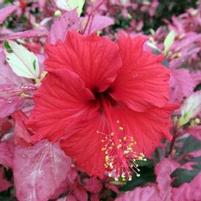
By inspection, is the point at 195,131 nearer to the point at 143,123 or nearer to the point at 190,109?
the point at 190,109

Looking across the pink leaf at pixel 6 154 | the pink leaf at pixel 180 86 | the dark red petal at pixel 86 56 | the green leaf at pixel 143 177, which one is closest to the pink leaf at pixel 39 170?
the pink leaf at pixel 6 154

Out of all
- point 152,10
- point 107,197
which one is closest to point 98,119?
point 107,197

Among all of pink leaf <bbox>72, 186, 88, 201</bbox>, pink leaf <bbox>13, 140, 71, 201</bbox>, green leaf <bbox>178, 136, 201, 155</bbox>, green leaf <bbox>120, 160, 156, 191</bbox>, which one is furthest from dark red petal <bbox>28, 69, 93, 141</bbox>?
green leaf <bbox>178, 136, 201, 155</bbox>

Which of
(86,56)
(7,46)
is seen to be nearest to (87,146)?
(86,56)

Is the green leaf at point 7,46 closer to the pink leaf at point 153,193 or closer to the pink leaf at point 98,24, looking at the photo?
the pink leaf at point 98,24

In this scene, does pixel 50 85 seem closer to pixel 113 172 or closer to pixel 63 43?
pixel 63 43

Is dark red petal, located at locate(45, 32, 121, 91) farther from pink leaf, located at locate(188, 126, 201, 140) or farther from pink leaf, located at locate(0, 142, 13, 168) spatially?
pink leaf, located at locate(188, 126, 201, 140)
